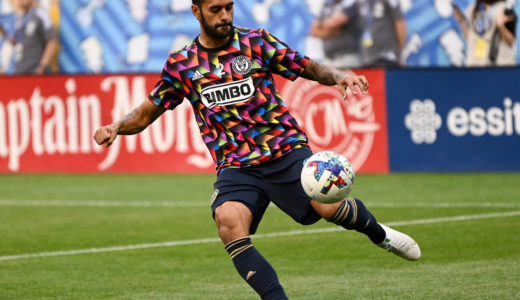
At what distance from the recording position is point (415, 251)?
25.3 feet

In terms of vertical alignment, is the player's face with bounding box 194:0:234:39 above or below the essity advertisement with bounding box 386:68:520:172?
above

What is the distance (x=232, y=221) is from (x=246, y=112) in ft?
2.40

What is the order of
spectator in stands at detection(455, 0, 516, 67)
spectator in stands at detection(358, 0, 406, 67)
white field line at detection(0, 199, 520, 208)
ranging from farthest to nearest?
spectator in stands at detection(358, 0, 406, 67), spectator in stands at detection(455, 0, 516, 67), white field line at detection(0, 199, 520, 208)

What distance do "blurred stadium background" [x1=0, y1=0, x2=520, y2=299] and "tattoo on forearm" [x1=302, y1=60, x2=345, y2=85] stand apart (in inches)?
59.9

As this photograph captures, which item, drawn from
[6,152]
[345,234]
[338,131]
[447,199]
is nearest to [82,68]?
[6,152]

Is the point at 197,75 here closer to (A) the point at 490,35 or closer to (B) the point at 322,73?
(B) the point at 322,73

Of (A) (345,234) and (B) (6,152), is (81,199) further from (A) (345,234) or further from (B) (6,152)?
(A) (345,234)

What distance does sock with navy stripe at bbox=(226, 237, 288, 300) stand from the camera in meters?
6.36

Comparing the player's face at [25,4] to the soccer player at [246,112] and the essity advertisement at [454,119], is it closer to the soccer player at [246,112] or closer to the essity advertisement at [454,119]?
the essity advertisement at [454,119]

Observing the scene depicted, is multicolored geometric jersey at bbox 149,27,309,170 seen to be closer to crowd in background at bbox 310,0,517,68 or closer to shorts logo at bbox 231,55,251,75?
shorts logo at bbox 231,55,251,75

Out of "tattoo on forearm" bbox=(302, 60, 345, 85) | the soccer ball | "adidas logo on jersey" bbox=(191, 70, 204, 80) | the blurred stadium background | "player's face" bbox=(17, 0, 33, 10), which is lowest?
the blurred stadium background

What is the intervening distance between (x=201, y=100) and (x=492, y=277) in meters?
2.63

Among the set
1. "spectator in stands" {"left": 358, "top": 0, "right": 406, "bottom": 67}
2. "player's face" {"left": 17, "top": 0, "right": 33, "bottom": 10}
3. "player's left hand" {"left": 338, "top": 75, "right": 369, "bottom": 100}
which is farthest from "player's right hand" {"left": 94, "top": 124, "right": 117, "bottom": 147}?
"player's face" {"left": 17, "top": 0, "right": 33, "bottom": 10}

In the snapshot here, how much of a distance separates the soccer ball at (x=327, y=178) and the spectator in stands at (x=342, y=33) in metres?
12.0
